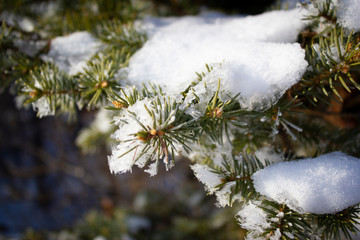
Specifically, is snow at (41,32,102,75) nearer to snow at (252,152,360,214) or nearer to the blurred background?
snow at (252,152,360,214)

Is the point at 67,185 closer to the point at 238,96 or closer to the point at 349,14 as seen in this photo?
the point at 238,96

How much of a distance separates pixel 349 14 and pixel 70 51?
74 cm

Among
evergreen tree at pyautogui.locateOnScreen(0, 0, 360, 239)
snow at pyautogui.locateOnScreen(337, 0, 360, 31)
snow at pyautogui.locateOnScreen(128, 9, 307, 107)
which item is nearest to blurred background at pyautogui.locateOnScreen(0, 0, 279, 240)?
evergreen tree at pyautogui.locateOnScreen(0, 0, 360, 239)

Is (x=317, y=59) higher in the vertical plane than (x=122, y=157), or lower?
higher

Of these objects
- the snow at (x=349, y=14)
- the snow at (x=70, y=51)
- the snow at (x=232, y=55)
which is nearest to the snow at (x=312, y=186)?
the snow at (x=232, y=55)

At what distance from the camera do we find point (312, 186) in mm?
455

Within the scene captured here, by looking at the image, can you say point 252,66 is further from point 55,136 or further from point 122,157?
point 55,136

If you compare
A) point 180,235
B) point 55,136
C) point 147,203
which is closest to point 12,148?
point 55,136

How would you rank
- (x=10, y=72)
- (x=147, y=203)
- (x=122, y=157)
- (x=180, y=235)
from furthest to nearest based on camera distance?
(x=147, y=203) → (x=180, y=235) → (x=10, y=72) → (x=122, y=157)

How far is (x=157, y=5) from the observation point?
1119mm

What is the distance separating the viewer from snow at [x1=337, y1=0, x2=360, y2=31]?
49 cm

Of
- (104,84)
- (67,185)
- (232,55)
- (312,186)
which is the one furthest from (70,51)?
(67,185)

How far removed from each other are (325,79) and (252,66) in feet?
0.48

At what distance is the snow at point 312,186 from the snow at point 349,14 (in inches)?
12.1
